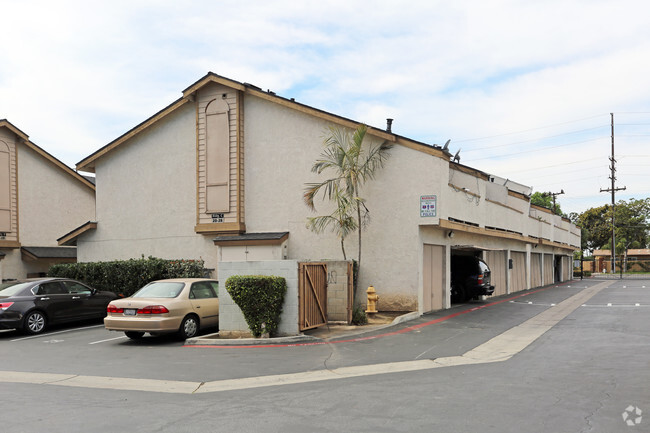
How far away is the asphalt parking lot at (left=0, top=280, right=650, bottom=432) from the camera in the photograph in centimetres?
663

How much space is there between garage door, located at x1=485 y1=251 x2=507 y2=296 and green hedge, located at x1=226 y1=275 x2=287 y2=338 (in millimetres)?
14972

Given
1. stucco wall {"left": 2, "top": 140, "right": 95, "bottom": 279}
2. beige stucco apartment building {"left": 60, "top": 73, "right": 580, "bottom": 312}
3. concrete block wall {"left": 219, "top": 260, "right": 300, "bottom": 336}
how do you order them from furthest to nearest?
stucco wall {"left": 2, "top": 140, "right": 95, "bottom": 279}, beige stucco apartment building {"left": 60, "top": 73, "right": 580, "bottom": 312}, concrete block wall {"left": 219, "top": 260, "right": 300, "bottom": 336}

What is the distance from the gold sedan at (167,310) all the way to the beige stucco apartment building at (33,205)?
13820 millimetres

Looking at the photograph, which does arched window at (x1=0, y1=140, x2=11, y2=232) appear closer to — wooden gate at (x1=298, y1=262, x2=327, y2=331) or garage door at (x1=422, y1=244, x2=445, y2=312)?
wooden gate at (x1=298, y1=262, x2=327, y2=331)

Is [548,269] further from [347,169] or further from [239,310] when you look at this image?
[239,310]

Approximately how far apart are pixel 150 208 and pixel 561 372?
57.8 ft

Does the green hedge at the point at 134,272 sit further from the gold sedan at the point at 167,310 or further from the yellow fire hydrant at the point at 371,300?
the yellow fire hydrant at the point at 371,300

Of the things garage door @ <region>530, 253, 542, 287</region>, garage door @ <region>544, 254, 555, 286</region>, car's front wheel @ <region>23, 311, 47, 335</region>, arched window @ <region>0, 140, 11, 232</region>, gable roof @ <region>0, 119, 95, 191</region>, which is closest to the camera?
car's front wheel @ <region>23, 311, 47, 335</region>

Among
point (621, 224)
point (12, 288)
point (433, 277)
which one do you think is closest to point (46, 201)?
point (12, 288)

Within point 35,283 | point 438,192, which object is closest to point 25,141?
point 35,283

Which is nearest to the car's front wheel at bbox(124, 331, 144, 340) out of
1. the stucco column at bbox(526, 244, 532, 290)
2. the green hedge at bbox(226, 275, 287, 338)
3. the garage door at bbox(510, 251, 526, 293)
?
the green hedge at bbox(226, 275, 287, 338)

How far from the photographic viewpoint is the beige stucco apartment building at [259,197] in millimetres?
17766

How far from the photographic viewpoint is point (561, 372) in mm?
9219

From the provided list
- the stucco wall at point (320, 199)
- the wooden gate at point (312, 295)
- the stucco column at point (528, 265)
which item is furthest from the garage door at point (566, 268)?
the wooden gate at point (312, 295)
